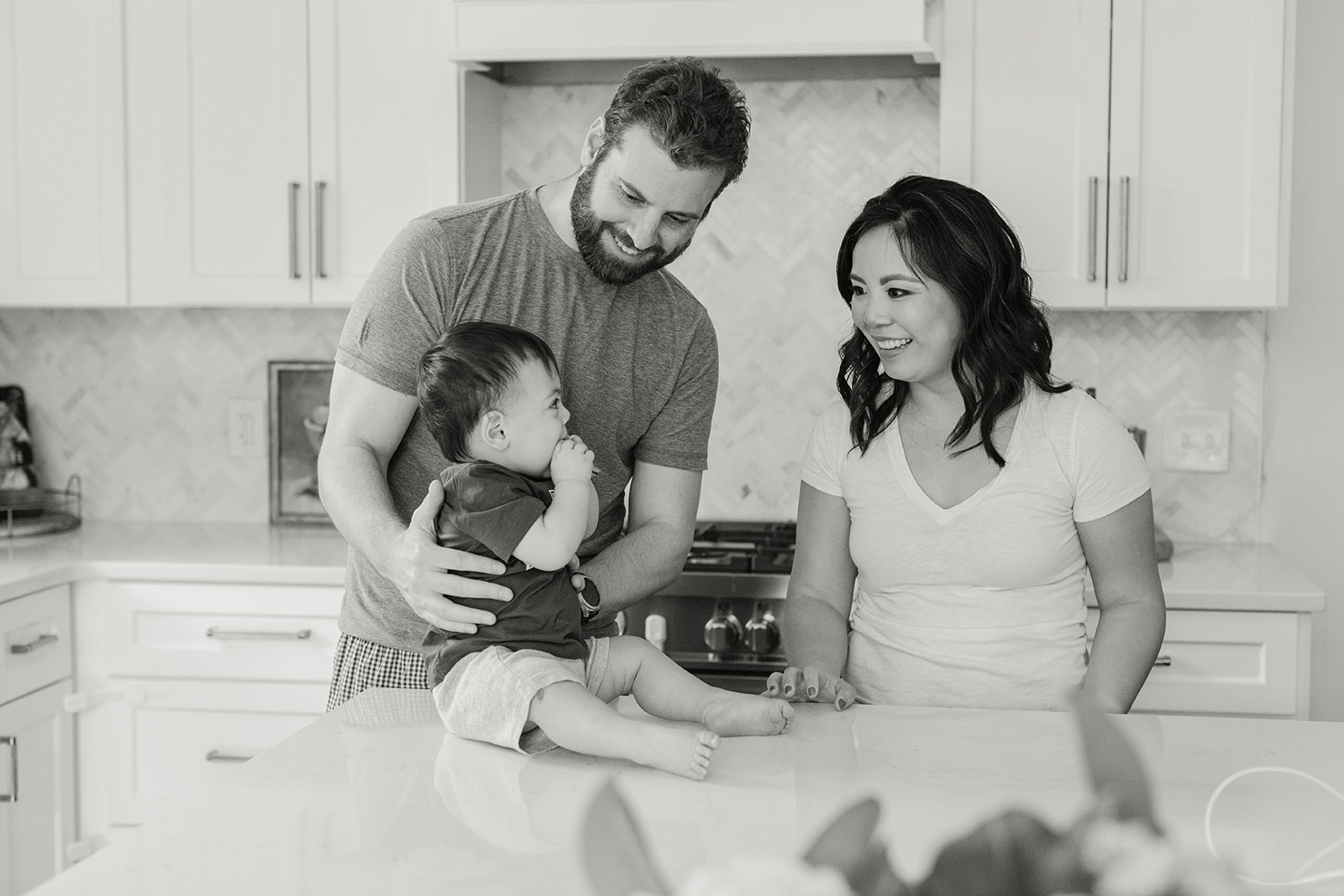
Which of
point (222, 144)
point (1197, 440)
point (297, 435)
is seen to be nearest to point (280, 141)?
point (222, 144)

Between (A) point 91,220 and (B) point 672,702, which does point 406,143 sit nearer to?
(A) point 91,220

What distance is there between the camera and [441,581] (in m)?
1.42

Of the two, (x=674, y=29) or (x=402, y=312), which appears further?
(x=674, y=29)

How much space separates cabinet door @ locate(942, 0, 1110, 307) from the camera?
266 centimetres

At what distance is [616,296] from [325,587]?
1.18 meters

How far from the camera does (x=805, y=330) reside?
124 inches

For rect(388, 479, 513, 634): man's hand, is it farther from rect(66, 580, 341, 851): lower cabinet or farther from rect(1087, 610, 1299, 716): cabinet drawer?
rect(1087, 610, 1299, 716): cabinet drawer

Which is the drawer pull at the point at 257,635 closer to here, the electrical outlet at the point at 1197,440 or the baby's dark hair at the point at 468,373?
the baby's dark hair at the point at 468,373

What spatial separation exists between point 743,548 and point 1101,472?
3.61ft

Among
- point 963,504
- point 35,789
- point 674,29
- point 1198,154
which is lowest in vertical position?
point 35,789

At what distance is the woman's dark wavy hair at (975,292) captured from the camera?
6.02 feet

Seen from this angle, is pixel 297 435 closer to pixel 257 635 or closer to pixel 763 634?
pixel 257 635

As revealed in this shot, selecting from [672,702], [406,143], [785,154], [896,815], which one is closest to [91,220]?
[406,143]

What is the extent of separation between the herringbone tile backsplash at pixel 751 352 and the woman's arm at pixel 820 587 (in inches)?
44.4
